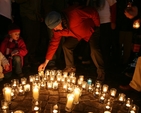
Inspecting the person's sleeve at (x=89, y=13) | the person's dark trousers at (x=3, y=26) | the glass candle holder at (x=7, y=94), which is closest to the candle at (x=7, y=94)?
the glass candle holder at (x=7, y=94)

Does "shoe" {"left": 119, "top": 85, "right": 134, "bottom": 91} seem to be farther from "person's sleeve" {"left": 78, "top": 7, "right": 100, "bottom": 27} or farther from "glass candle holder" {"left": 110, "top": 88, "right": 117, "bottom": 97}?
"person's sleeve" {"left": 78, "top": 7, "right": 100, "bottom": 27}

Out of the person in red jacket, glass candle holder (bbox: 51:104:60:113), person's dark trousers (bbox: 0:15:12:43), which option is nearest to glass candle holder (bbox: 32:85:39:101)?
glass candle holder (bbox: 51:104:60:113)

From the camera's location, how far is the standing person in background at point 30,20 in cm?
641

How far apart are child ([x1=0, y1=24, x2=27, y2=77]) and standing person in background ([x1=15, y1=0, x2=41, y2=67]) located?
658 millimetres

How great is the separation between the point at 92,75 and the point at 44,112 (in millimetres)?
2390

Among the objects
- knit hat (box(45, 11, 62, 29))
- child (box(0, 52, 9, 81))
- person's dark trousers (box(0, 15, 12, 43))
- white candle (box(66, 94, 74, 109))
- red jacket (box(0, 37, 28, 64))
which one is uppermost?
knit hat (box(45, 11, 62, 29))

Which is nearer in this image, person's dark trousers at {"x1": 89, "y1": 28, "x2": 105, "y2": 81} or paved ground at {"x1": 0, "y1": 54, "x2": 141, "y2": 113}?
person's dark trousers at {"x1": 89, "y1": 28, "x2": 105, "y2": 81}

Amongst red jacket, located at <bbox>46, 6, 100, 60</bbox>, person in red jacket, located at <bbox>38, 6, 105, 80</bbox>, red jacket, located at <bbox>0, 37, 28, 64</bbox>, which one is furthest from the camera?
red jacket, located at <bbox>0, 37, 28, 64</bbox>

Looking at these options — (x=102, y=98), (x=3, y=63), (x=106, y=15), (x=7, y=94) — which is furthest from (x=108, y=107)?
(x=3, y=63)

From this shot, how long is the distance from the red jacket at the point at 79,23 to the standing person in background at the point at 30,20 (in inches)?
55.1

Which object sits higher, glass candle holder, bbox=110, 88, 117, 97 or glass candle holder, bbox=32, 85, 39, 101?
glass candle holder, bbox=32, 85, 39, 101

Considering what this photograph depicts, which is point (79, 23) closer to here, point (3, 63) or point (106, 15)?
point (106, 15)

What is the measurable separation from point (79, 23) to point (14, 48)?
183 cm

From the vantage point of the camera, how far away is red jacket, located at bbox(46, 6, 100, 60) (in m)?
5.19
